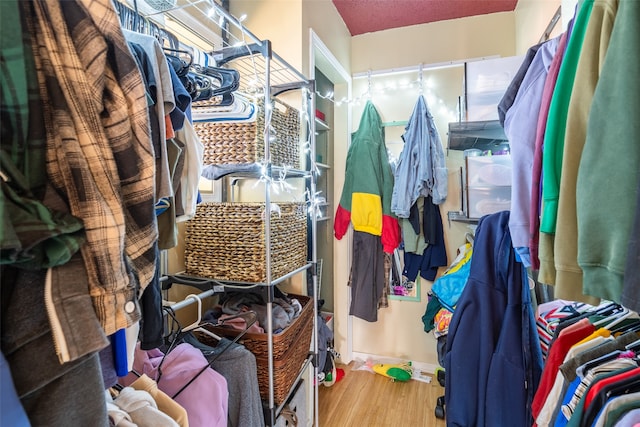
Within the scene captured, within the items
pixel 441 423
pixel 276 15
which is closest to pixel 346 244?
pixel 441 423

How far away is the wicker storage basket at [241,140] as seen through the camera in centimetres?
121

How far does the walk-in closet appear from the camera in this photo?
1.33 ft

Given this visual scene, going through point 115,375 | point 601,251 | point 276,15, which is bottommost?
point 115,375

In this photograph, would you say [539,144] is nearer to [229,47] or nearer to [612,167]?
[612,167]

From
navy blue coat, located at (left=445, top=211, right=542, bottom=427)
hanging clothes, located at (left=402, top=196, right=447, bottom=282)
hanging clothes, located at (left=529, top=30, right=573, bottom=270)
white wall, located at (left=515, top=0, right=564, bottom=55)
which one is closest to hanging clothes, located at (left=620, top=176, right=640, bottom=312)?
hanging clothes, located at (left=529, top=30, right=573, bottom=270)

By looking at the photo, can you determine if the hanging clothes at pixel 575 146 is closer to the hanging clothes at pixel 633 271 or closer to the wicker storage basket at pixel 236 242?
the hanging clothes at pixel 633 271

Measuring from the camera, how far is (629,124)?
18.2 inches

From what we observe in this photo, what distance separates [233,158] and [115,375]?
0.85 m

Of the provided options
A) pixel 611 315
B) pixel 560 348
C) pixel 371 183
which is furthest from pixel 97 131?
pixel 371 183

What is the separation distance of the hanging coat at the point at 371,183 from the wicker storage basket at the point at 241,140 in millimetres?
921

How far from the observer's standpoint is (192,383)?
0.93m

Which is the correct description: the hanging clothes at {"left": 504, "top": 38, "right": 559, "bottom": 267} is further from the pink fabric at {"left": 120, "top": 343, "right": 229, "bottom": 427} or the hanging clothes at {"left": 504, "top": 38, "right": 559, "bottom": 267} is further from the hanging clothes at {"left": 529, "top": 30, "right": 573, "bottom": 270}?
the pink fabric at {"left": 120, "top": 343, "right": 229, "bottom": 427}

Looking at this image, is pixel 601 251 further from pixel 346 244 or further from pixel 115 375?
pixel 346 244

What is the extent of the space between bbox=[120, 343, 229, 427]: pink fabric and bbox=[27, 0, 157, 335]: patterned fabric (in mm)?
590
